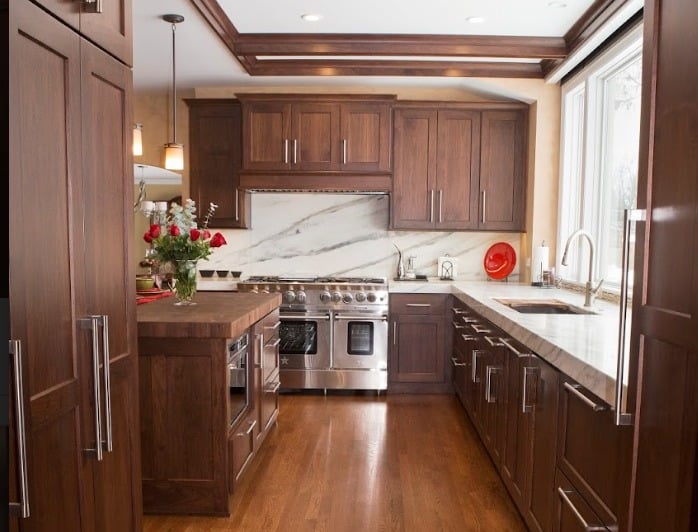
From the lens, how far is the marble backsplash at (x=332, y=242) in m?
5.29

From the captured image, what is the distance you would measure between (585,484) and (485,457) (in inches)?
65.2

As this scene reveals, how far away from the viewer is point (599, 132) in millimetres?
4062

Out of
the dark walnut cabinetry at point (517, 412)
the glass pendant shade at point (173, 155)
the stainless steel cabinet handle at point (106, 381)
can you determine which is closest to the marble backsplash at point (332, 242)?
the glass pendant shade at point (173, 155)

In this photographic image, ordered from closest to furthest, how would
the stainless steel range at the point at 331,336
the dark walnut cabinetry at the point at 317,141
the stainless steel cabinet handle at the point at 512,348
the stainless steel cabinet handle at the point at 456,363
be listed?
the stainless steel cabinet handle at the point at 512,348, the stainless steel cabinet handle at the point at 456,363, the stainless steel range at the point at 331,336, the dark walnut cabinetry at the point at 317,141

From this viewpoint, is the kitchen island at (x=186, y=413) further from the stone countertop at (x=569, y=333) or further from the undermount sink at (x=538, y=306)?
the undermount sink at (x=538, y=306)

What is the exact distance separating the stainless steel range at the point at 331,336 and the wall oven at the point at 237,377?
1649 mm

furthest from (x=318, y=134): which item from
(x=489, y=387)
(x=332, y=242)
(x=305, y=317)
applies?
(x=489, y=387)

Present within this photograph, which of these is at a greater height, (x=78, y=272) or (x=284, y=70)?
(x=284, y=70)

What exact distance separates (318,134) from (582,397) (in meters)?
3.52

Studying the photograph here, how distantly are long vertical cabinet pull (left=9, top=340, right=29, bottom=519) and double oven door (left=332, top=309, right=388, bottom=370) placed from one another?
3505 millimetres

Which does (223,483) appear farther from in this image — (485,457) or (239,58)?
(239,58)

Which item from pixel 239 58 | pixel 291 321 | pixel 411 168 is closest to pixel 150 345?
pixel 291 321

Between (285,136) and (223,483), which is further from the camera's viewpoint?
(285,136)

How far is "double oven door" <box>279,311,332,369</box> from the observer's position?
4684 mm
